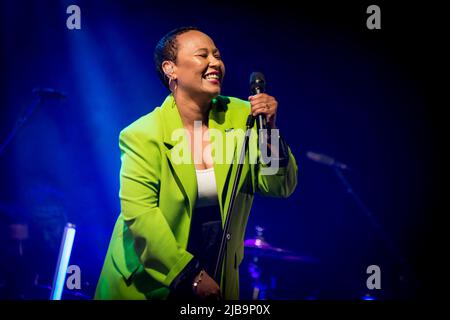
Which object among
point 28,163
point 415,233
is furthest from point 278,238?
point 28,163

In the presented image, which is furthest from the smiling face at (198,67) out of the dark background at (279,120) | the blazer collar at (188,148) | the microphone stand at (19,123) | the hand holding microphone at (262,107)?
the microphone stand at (19,123)

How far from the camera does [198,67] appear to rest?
244cm

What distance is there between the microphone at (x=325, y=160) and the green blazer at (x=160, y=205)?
162 centimetres

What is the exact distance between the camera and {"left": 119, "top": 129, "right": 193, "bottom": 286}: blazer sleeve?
7.10 ft

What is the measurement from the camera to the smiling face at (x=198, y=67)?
7.98ft

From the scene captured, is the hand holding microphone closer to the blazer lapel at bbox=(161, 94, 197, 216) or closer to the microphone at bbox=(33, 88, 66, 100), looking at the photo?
the blazer lapel at bbox=(161, 94, 197, 216)

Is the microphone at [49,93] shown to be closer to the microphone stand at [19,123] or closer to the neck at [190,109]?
the microphone stand at [19,123]

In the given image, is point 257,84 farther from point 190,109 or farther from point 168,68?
point 168,68

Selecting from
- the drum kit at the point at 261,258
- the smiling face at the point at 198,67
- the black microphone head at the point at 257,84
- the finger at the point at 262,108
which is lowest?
the drum kit at the point at 261,258

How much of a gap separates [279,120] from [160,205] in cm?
213

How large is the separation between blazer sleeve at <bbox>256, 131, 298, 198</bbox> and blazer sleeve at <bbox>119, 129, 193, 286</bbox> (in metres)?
0.51

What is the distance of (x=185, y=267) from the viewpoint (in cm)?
215

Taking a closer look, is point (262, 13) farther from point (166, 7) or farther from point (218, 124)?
point (218, 124)
